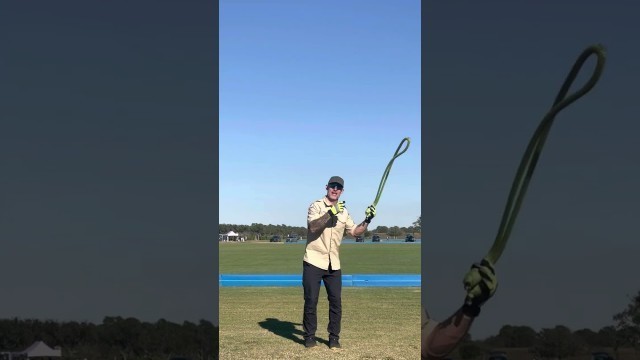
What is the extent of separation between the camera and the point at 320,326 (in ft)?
27.8

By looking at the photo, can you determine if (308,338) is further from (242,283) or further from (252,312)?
(242,283)

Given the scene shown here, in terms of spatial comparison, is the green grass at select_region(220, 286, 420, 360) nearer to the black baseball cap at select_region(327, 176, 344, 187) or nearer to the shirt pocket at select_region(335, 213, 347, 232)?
the shirt pocket at select_region(335, 213, 347, 232)

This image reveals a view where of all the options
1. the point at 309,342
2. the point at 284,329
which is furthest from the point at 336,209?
the point at 284,329

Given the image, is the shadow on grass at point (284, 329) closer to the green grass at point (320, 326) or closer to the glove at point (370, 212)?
the green grass at point (320, 326)

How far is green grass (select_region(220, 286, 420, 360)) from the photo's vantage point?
6551 millimetres

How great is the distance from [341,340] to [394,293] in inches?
207

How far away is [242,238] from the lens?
48406 mm

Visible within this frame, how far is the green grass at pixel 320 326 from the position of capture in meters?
6.55
